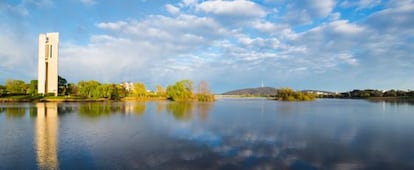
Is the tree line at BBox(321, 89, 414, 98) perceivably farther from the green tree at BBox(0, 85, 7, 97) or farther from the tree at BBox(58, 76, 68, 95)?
the green tree at BBox(0, 85, 7, 97)

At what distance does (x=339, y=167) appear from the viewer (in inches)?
319

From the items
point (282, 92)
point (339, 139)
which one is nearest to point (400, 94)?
point (282, 92)

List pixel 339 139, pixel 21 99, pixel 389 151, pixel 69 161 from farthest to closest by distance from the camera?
pixel 21 99, pixel 339 139, pixel 389 151, pixel 69 161

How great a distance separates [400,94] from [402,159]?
403ft

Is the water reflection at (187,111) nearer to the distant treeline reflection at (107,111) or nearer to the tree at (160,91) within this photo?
the distant treeline reflection at (107,111)

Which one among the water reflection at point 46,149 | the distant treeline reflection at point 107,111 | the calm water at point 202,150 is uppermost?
the distant treeline reflection at point 107,111

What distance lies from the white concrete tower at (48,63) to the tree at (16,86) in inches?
523

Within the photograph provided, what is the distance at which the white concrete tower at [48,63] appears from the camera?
6291 centimetres

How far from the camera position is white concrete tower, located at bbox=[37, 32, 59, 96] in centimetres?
6291

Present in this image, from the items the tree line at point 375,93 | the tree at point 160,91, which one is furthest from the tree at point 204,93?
the tree line at point 375,93

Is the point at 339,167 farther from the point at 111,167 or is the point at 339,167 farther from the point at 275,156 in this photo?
the point at 111,167

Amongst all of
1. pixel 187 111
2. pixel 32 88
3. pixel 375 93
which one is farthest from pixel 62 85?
pixel 375 93

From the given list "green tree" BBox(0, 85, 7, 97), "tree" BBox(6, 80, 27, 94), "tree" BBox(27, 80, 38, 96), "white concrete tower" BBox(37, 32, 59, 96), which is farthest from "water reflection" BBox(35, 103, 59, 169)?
"tree" BBox(6, 80, 27, 94)

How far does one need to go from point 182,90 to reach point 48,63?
32097 mm
